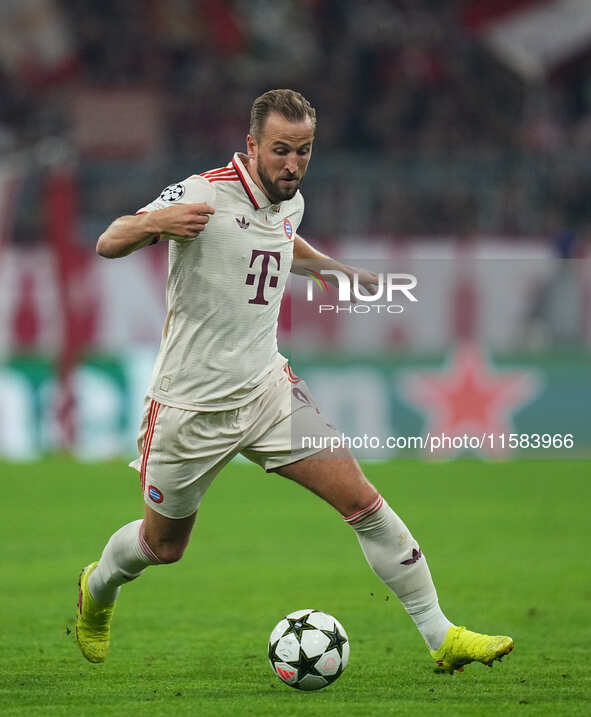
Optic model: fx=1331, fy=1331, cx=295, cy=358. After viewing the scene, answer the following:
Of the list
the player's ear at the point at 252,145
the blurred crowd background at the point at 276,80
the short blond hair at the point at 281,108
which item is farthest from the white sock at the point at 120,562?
the blurred crowd background at the point at 276,80

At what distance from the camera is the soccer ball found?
4922 mm

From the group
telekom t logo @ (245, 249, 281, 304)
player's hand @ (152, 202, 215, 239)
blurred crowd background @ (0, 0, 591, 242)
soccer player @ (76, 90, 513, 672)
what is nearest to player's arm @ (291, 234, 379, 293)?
soccer player @ (76, 90, 513, 672)

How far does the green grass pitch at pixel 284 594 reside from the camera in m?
4.84

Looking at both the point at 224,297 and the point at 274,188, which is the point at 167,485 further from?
the point at 274,188

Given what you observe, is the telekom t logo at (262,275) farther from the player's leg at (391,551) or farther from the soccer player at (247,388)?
the player's leg at (391,551)

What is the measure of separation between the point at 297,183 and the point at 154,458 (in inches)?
45.2

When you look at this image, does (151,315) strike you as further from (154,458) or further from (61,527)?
(154,458)

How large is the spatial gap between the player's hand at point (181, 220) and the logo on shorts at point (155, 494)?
1.02m

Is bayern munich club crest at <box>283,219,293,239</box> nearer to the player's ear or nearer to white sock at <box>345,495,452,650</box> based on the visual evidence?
the player's ear

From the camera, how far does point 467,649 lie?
491cm

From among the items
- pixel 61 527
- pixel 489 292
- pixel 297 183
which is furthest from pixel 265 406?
pixel 489 292

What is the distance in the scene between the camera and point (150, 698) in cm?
477

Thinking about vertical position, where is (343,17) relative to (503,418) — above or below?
above

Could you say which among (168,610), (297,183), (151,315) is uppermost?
(297,183)
